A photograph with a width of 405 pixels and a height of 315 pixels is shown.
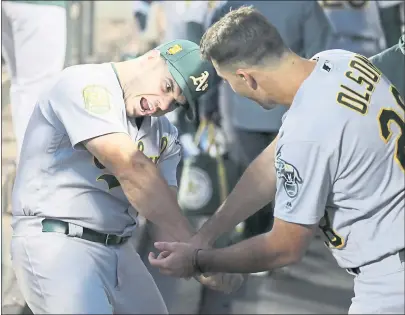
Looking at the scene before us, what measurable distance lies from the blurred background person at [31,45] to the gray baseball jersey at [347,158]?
1.36 m

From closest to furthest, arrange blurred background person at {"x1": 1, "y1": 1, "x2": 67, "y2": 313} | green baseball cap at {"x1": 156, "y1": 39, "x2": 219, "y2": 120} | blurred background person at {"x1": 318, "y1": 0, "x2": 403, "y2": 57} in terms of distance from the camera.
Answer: green baseball cap at {"x1": 156, "y1": 39, "x2": 219, "y2": 120}, blurred background person at {"x1": 1, "y1": 1, "x2": 67, "y2": 313}, blurred background person at {"x1": 318, "y1": 0, "x2": 403, "y2": 57}

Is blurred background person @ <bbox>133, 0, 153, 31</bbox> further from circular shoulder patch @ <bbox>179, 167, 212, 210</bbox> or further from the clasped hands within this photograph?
the clasped hands

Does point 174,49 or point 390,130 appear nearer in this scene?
point 390,130

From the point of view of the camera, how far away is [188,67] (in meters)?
3.12

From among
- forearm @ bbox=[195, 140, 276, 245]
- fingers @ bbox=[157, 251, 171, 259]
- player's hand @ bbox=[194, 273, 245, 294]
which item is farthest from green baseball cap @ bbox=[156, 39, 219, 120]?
player's hand @ bbox=[194, 273, 245, 294]

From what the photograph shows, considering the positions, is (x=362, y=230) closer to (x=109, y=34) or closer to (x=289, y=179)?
(x=289, y=179)

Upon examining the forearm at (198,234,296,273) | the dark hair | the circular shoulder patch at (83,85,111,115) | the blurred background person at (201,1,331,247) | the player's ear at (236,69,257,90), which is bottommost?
the blurred background person at (201,1,331,247)

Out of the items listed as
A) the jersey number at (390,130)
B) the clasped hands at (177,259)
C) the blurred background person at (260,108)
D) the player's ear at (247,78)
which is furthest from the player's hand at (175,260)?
the blurred background person at (260,108)

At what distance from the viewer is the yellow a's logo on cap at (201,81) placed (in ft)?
10.4

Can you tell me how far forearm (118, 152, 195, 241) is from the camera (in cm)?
302

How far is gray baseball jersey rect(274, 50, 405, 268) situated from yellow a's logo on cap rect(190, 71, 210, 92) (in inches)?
16.0

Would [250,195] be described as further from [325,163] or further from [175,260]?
[325,163]

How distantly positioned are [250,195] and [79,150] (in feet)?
2.09

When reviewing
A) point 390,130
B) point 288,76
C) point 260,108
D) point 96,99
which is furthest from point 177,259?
point 260,108
